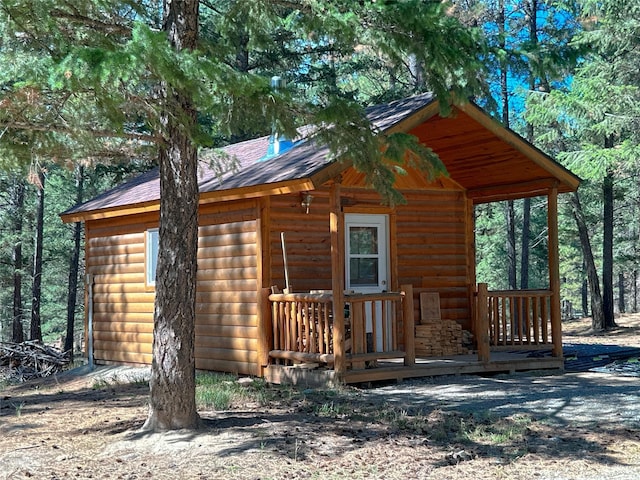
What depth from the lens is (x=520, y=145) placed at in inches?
448

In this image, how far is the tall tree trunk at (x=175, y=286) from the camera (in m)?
7.29

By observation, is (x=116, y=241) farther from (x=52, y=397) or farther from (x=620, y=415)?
(x=620, y=415)

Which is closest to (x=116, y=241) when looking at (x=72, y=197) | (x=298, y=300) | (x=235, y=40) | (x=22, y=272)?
(x=298, y=300)

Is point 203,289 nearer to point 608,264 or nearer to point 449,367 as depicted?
point 449,367

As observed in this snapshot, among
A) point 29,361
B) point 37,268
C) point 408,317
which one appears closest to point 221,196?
point 408,317

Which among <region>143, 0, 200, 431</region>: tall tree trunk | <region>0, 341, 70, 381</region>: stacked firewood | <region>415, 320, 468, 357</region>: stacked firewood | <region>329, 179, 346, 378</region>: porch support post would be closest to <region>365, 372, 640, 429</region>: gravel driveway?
<region>329, 179, 346, 378</region>: porch support post

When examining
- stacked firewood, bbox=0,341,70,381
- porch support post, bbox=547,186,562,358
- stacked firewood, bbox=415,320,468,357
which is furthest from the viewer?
stacked firewood, bbox=0,341,70,381

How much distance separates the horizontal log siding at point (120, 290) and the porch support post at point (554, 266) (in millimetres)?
6650

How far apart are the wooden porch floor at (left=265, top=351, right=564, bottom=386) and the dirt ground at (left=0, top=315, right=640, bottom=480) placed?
688mm

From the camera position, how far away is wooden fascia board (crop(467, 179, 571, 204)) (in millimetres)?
12095

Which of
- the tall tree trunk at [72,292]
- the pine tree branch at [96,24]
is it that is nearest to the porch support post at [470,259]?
the pine tree branch at [96,24]

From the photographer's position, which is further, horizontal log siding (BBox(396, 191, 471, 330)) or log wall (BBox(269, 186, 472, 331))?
horizontal log siding (BBox(396, 191, 471, 330))

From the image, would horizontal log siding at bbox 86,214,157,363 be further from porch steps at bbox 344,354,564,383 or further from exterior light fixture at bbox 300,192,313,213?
porch steps at bbox 344,354,564,383

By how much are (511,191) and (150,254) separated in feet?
20.6
